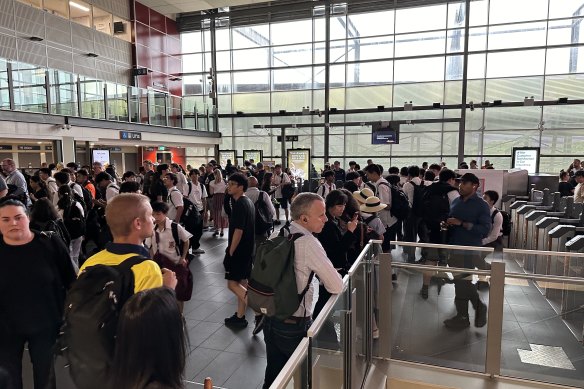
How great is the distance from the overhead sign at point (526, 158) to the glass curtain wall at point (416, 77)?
102 centimetres

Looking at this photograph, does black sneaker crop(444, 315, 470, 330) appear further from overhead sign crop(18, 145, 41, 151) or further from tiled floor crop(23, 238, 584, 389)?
overhead sign crop(18, 145, 41, 151)

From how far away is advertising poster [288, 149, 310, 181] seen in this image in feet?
56.5

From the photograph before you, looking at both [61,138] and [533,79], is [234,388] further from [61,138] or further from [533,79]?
[533,79]

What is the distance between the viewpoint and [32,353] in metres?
2.71

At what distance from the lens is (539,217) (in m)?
8.21

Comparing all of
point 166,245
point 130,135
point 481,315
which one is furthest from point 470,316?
point 130,135

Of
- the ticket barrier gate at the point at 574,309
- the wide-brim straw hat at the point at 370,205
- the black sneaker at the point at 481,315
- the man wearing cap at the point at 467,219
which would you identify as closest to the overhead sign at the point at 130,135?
the wide-brim straw hat at the point at 370,205

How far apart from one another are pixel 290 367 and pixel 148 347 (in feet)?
2.03

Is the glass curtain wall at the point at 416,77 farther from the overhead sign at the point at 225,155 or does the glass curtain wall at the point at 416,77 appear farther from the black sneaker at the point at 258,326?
the black sneaker at the point at 258,326

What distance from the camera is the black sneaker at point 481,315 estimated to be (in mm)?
3850

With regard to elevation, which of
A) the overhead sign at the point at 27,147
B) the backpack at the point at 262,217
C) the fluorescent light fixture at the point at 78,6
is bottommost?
the backpack at the point at 262,217

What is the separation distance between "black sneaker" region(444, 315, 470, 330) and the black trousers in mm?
3586

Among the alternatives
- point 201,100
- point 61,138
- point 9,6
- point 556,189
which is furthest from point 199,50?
point 556,189

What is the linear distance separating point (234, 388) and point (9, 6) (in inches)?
653
